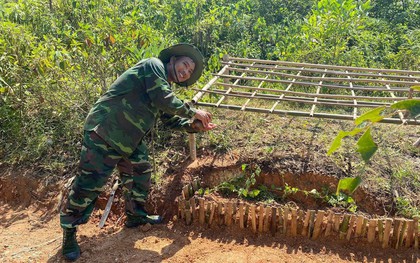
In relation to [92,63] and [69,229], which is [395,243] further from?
[92,63]

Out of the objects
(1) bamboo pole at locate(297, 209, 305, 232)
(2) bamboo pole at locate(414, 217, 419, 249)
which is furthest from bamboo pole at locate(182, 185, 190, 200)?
(2) bamboo pole at locate(414, 217, 419, 249)

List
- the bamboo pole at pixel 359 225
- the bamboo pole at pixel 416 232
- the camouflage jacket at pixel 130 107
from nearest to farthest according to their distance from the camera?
the camouflage jacket at pixel 130 107 < the bamboo pole at pixel 416 232 < the bamboo pole at pixel 359 225

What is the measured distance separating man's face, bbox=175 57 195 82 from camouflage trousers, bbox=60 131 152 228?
2.17 ft

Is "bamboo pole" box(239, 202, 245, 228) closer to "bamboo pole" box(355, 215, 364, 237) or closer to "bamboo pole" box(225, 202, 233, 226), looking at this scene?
"bamboo pole" box(225, 202, 233, 226)

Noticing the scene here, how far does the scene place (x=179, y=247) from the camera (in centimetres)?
337

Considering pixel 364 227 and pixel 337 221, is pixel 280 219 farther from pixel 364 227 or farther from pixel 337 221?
pixel 364 227

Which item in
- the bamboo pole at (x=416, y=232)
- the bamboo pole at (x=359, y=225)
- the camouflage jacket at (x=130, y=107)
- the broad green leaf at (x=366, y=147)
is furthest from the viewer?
the bamboo pole at (x=359, y=225)

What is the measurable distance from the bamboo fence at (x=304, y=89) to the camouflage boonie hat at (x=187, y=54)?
0.61 m

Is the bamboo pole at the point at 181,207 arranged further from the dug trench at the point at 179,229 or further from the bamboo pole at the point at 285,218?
the bamboo pole at the point at 285,218

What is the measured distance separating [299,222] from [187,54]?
5.48 ft

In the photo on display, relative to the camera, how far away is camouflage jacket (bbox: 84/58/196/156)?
2936 mm

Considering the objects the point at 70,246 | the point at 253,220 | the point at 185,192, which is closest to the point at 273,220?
the point at 253,220

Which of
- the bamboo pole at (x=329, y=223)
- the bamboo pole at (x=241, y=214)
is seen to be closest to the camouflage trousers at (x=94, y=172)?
the bamboo pole at (x=241, y=214)

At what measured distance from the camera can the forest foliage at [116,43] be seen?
4.27 meters
